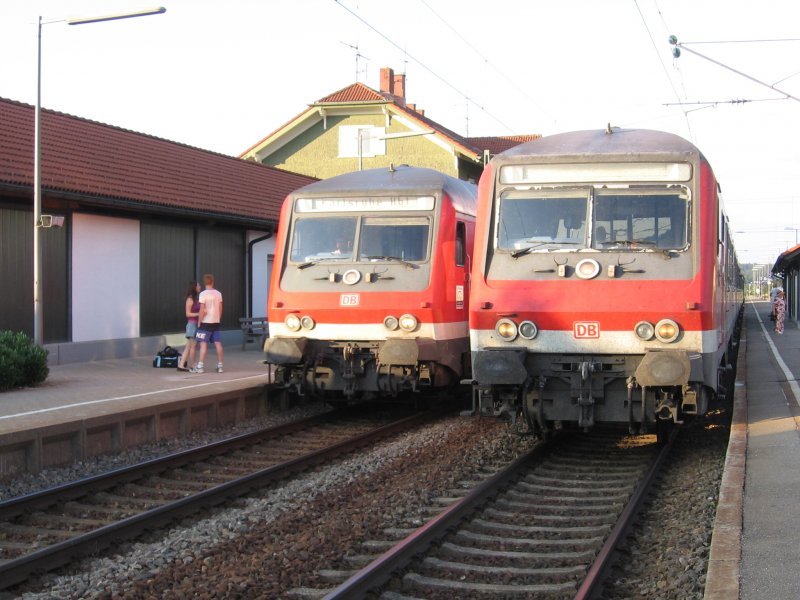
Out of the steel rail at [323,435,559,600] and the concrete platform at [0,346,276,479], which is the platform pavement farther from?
the concrete platform at [0,346,276,479]

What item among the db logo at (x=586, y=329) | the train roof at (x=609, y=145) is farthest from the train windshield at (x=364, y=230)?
the db logo at (x=586, y=329)

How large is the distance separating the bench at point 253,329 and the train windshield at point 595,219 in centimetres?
1124

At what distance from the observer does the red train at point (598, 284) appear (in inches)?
339

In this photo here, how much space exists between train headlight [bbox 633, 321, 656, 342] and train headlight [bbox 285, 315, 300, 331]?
181 inches

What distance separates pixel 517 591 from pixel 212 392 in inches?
296

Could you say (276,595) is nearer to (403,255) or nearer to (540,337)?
(540,337)

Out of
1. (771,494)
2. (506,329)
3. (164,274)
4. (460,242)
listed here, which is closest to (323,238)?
(460,242)

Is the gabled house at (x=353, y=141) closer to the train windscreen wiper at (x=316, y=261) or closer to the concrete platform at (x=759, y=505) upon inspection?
the train windscreen wiper at (x=316, y=261)

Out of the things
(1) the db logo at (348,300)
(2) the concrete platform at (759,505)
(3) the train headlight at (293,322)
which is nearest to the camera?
(2) the concrete platform at (759,505)

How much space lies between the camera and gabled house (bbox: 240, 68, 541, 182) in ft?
133

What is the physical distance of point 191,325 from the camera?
52.2ft

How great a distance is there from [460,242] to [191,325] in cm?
568

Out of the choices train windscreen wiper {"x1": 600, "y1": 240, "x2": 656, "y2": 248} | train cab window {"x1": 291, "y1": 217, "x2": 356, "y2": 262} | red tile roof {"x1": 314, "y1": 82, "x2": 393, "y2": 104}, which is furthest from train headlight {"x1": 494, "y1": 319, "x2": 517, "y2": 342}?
red tile roof {"x1": 314, "y1": 82, "x2": 393, "y2": 104}

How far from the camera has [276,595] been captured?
5566mm
